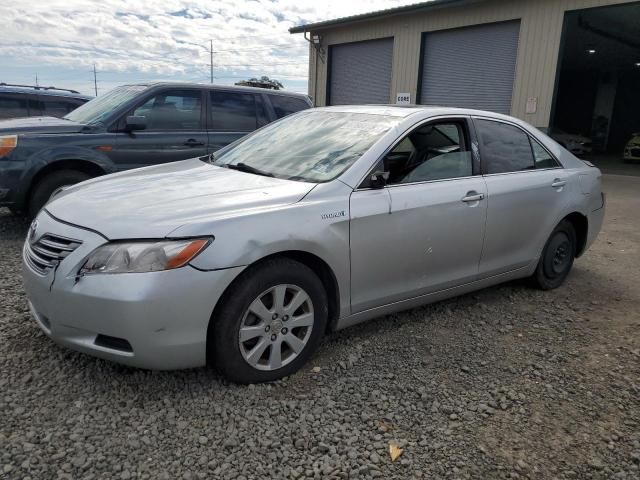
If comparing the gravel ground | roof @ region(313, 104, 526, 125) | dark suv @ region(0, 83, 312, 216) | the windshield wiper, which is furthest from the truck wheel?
roof @ region(313, 104, 526, 125)

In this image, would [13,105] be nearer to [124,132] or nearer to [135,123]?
[124,132]

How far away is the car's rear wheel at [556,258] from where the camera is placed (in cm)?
456

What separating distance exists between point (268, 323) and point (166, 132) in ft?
13.8

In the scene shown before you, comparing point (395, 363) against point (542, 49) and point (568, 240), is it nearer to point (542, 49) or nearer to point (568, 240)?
point (568, 240)

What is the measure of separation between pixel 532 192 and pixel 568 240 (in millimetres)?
860

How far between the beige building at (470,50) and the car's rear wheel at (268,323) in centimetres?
1162

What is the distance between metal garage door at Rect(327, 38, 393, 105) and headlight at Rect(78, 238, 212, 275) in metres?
15.2

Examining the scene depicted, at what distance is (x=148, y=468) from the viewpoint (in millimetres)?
2270

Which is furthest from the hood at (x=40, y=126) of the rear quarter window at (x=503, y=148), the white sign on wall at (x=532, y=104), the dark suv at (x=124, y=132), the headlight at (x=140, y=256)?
the white sign on wall at (x=532, y=104)

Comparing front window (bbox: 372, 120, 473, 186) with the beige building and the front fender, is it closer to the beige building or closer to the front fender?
the front fender

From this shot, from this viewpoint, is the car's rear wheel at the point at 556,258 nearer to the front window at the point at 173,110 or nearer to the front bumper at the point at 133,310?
the front bumper at the point at 133,310

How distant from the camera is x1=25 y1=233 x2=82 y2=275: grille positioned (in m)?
2.69

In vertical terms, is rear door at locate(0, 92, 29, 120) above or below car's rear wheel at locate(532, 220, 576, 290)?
above

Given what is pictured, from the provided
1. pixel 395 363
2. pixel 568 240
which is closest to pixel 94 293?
pixel 395 363
